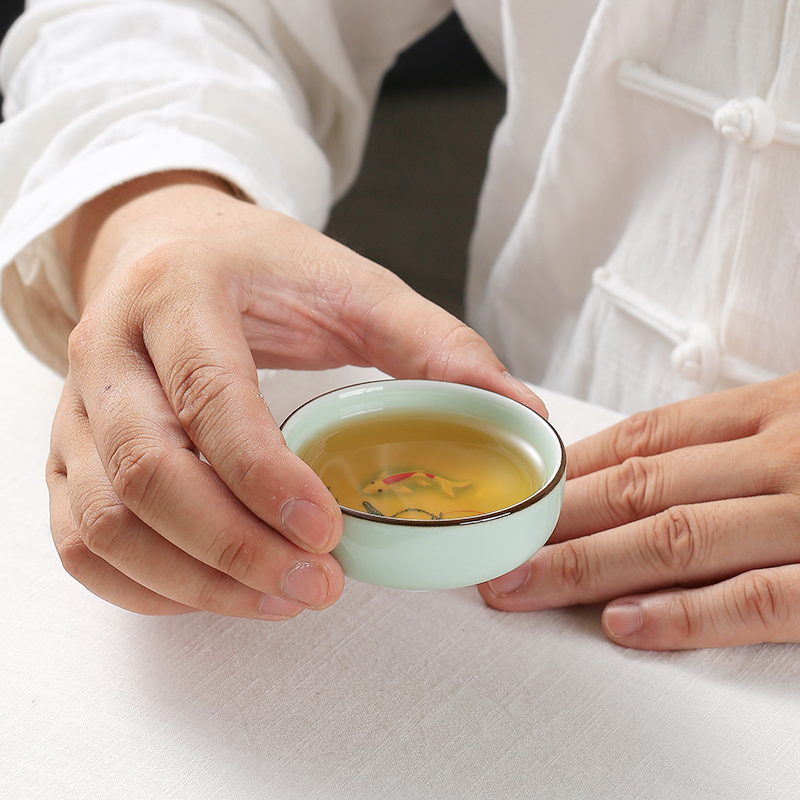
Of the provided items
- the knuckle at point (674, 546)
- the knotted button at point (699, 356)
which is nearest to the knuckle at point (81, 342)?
the knuckle at point (674, 546)

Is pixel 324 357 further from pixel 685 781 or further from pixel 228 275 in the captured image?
pixel 685 781

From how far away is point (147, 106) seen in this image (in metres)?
0.74

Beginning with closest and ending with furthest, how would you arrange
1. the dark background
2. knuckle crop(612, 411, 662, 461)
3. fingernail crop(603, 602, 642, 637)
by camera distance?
fingernail crop(603, 602, 642, 637) < knuckle crop(612, 411, 662, 461) < the dark background

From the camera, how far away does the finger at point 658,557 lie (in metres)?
0.51

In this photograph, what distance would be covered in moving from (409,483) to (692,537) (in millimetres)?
183

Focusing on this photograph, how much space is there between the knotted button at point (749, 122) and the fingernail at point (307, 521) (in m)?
0.49

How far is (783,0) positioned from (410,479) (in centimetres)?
48

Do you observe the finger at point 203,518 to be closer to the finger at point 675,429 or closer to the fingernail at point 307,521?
the fingernail at point 307,521

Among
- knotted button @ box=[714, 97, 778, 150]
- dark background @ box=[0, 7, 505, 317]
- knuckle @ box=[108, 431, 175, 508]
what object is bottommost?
dark background @ box=[0, 7, 505, 317]

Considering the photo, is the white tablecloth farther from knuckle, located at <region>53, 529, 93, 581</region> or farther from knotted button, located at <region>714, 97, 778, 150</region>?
knotted button, located at <region>714, 97, 778, 150</region>

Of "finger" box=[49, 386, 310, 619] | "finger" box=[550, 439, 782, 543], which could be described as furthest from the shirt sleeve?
"finger" box=[550, 439, 782, 543]

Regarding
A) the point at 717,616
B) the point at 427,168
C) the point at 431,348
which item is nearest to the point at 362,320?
the point at 431,348

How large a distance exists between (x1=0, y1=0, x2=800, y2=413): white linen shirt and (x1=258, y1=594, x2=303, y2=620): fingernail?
1.26 feet

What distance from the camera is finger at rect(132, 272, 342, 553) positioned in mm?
404
